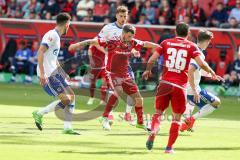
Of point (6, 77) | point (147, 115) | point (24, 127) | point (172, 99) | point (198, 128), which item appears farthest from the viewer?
point (6, 77)

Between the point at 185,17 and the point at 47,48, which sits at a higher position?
the point at 47,48

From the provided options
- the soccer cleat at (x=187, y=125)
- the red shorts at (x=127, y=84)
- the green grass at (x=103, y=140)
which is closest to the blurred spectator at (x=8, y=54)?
the green grass at (x=103, y=140)

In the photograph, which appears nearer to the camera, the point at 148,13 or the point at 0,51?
the point at 148,13

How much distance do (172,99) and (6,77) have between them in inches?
794

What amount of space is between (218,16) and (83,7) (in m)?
5.73

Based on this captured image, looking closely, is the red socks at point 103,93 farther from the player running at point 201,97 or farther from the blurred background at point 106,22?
the player running at point 201,97

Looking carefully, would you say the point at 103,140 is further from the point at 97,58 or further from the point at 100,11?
the point at 100,11

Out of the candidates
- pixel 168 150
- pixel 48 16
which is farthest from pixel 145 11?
pixel 168 150

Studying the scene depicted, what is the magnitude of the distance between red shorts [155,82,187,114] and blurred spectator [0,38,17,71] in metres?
20.1

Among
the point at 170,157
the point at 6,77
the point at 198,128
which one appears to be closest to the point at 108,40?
the point at 198,128

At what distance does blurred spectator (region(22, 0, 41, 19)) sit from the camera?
115ft

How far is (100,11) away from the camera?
33.2 metres

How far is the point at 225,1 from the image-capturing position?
32312 mm

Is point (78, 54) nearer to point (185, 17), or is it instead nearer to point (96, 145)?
point (185, 17)
